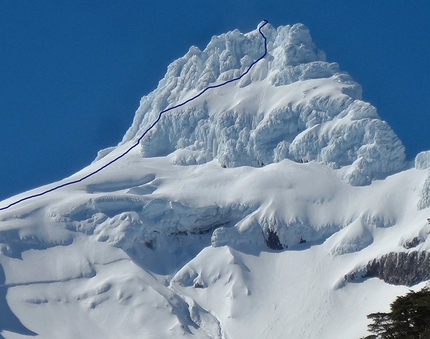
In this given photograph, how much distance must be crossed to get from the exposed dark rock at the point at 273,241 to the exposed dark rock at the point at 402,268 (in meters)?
20.3

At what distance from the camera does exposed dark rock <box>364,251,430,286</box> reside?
571 ft

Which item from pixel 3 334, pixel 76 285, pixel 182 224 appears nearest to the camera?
pixel 3 334

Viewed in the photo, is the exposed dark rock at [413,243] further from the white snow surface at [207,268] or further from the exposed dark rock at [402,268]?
the exposed dark rock at [402,268]

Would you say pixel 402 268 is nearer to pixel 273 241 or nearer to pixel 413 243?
pixel 413 243

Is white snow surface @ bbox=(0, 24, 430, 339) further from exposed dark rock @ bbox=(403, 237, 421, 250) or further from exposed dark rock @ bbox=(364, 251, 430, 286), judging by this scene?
exposed dark rock @ bbox=(364, 251, 430, 286)

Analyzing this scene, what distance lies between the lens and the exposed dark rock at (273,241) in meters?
195

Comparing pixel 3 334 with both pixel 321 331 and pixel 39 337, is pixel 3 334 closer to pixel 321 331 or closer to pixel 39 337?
pixel 39 337

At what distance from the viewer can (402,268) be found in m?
176

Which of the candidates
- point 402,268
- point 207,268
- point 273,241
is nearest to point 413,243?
point 402,268

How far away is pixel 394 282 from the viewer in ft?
577

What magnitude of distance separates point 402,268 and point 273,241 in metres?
27.6

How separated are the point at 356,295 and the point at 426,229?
1586 cm

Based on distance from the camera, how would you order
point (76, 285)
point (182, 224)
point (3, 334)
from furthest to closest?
point (182, 224)
point (76, 285)
point (3, 334)

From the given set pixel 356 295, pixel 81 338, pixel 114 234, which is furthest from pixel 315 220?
pixel 81 338
